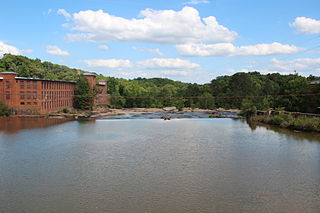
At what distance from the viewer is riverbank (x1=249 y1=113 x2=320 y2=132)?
43969mm

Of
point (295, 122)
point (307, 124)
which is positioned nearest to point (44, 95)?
point (295, 122)

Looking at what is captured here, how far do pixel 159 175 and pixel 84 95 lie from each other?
59050 mm

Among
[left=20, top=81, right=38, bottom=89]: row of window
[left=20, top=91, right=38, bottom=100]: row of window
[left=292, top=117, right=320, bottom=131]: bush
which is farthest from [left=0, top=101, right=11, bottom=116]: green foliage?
[left=292, top=117, right=320, bottom=131]: bush

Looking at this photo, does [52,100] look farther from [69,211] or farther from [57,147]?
[69,211]

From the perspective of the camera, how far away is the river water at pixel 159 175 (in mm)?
17297

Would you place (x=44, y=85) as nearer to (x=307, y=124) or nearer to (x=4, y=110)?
(x=4, y=110)

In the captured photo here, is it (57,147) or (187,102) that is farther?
(187,102)

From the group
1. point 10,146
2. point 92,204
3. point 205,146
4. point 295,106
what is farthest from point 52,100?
point 92,204

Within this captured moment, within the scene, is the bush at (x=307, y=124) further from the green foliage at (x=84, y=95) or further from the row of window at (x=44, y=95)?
the row of window at (x=44, y=95)

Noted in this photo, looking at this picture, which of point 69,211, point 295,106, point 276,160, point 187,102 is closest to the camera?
point 69,211

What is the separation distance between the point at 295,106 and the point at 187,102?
50986 millimetres

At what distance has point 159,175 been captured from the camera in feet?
73.7

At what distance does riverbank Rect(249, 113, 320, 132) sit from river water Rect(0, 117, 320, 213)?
22.6 ft

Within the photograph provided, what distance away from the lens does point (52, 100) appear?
6975cm
